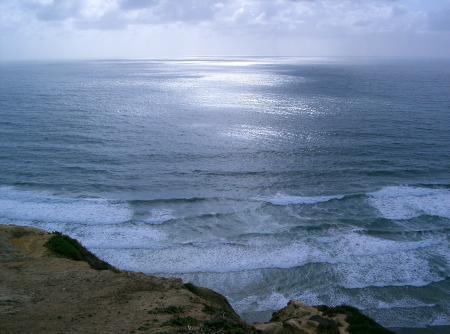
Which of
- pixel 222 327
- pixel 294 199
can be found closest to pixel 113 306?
pixel 222 327

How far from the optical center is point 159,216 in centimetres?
3947

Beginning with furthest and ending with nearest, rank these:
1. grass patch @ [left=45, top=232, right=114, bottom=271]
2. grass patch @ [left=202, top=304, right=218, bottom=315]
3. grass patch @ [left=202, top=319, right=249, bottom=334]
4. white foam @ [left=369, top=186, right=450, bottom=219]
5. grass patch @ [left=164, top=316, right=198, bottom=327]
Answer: white foam @ [left=369, top=186, right=450, bottom=219]
grass patch @ [left=45, top=232, right=114, bottom=271]
grass patch @ [left=202, top=304, right=218, bottom=315]
grass patch @ [left=164, top=316, right=198, bottom=327]
grass patch @ [left=202, top=319, right=249, bottom=334]

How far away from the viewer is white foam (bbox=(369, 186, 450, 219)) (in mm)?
39875

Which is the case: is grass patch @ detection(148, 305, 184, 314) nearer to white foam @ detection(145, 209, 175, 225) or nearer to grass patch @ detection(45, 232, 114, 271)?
grass patch @ detection(45, 232, 114, 271)

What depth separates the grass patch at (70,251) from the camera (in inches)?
1033

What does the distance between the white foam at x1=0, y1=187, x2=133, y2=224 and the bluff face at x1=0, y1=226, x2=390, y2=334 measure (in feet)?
41.0

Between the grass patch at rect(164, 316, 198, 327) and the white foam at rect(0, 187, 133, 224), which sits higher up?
the grass patch at rect(164, 316, 198, 327)

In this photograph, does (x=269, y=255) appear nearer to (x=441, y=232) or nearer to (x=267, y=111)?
(x=441, y=232)

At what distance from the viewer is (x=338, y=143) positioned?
60719 mm

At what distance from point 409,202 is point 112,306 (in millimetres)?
32340

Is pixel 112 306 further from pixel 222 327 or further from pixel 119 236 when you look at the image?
pixel 119 236

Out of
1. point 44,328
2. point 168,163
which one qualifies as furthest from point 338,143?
point 44,328

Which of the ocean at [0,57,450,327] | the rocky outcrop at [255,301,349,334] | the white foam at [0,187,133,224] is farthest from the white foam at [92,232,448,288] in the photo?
the rocky outcrop at [255,301,349,334]

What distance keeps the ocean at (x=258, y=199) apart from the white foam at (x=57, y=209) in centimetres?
18
